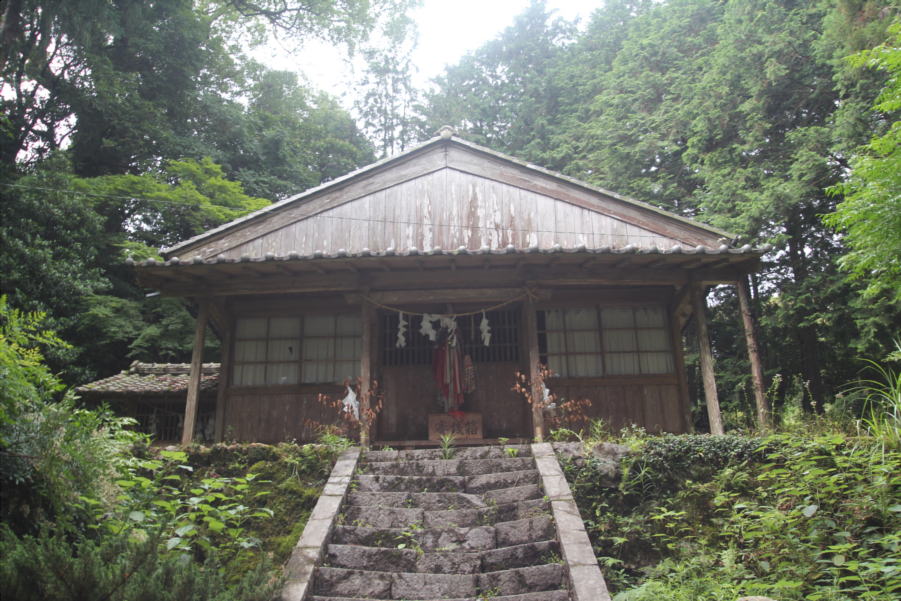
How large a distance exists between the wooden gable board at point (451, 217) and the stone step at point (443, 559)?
222 inches

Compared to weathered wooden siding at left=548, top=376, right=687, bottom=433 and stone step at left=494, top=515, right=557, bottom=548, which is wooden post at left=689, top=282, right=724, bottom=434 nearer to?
weathered wooden siding at left=548, top=376, right=687, bottom=433

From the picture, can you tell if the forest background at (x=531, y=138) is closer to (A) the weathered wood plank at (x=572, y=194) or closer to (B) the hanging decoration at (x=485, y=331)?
(A) the weathered wood plank at (x=572, y=194)

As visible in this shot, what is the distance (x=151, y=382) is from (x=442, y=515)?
885 cm

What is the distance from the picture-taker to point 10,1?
14000 millimetres

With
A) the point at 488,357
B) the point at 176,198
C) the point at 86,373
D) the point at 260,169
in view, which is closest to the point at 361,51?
the point at 260,169

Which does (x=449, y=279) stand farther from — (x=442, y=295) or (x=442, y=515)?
(x=442, y=515)

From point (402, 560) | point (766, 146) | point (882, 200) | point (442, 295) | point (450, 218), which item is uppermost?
point (766, 146)

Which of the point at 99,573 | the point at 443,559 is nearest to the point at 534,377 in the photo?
the point at 443,559

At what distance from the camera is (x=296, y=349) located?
34.9 ft

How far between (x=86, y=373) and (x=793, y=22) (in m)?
19.5

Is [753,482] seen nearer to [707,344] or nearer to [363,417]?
[707,344]

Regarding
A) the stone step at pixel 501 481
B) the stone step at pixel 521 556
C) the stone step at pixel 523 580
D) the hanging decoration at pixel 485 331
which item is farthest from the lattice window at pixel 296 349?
the stone step at pixel 523 580

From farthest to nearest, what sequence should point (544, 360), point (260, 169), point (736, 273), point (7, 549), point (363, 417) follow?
point (260, 169)
point (544, 360)
point (736, 273)
point (363, 417)
point (7, 549)

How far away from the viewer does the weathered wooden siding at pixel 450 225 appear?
34.2 ft
